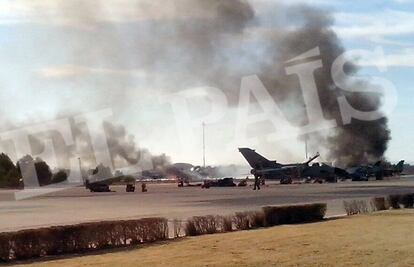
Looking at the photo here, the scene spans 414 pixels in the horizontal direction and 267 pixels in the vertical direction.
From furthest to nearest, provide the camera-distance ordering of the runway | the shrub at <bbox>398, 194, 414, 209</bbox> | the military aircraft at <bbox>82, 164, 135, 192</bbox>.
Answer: the military aircraft at <bbox>82, 164, 135, 192</bbox> → the shrub at <bbox>398, 194, 414, 209</bbox> → the runway

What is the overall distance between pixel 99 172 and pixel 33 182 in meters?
14.0

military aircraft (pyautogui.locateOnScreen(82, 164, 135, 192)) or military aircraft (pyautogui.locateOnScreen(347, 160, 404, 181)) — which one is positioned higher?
military aircraft (pyautogui.locateOnScreen(82, 164, 135, 192))

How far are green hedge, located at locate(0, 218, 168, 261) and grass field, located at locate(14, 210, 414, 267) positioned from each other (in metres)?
0.90

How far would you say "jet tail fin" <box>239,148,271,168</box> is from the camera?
90.1 metres

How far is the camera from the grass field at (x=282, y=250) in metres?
13.6

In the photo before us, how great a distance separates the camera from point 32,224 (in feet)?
→ 82.5

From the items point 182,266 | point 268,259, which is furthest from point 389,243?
point 182,266

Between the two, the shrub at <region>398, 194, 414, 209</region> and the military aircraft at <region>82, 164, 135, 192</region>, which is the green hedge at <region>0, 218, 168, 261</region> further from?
the military aircraft at <region>82, 164, 135, 192</region>

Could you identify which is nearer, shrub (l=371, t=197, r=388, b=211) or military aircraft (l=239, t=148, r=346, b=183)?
shrub (l=371, t=197, r=388, b=211)

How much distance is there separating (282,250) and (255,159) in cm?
7534

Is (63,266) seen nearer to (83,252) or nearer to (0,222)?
(83,252)

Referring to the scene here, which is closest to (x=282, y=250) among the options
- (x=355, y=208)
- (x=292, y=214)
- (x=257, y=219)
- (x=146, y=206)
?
(x=257, y=219)

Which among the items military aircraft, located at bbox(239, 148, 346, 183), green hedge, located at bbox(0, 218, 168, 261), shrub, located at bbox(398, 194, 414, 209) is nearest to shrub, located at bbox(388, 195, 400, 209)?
shrub, located at bbox(398, 194, 414, 209)

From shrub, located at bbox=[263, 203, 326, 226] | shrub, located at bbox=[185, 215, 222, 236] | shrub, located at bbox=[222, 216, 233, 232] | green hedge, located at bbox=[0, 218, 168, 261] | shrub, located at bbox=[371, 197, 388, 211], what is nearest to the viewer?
green hedge, located at bbox=[0, 218, 168, 261]
